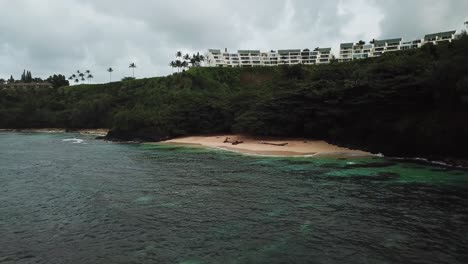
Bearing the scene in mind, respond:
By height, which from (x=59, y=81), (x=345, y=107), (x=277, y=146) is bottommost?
(x=277, y=146)

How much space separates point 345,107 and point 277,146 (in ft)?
43.1

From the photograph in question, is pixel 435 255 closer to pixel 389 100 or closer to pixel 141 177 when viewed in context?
pixel 141 177

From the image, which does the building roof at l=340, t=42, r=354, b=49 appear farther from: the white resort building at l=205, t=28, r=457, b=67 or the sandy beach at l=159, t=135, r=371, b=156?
the sandy beach at l=159, t=135, r=371, b=156

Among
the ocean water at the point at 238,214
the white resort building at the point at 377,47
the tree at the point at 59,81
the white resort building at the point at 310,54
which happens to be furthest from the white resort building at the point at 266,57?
the ocean water at the point at 238,214

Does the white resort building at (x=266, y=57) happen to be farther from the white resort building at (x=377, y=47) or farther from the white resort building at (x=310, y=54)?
the white resort building at (x=377, y=47)

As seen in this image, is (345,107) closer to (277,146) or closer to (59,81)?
(277,146)

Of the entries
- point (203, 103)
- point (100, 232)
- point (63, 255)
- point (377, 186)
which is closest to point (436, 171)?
point (377, 186)

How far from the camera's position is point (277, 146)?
6328 cm

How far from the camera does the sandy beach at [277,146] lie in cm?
5528

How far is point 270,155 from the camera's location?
2174 inches

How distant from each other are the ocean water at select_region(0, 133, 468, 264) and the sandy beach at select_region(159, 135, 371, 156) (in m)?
10.5

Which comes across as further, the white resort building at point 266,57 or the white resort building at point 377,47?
the white resort building at point 266,57

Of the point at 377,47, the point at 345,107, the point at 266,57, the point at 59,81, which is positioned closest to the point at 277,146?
the point at 345,107

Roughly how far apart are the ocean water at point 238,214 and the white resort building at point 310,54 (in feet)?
397
